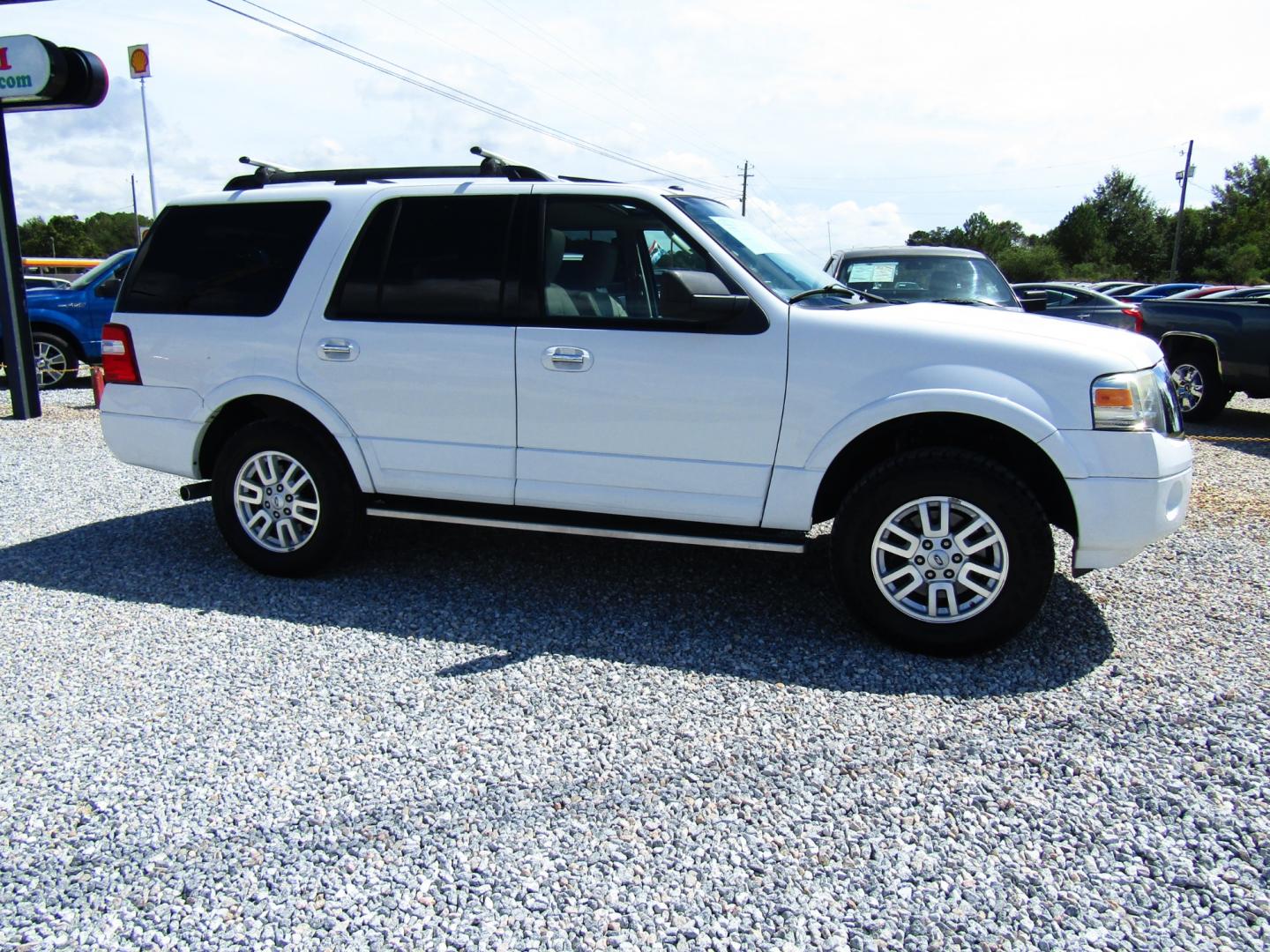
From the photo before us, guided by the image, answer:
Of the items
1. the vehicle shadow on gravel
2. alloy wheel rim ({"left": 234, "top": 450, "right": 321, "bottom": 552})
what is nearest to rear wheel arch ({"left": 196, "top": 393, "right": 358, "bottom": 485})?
alloy wheel rim ({"left": 234, "top": 450, "right": 321, "bottom": 552})

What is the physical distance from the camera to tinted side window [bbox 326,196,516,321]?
178 inches

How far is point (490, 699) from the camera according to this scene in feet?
11.9

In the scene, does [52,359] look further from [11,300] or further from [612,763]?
[612,763]

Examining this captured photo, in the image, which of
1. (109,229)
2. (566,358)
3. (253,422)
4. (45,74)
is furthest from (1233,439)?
(109,229)

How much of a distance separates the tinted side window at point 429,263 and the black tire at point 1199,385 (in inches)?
362

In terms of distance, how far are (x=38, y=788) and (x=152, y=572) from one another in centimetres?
235

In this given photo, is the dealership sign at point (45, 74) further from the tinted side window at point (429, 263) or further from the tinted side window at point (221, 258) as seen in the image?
the tinted side window at point (429, 263)

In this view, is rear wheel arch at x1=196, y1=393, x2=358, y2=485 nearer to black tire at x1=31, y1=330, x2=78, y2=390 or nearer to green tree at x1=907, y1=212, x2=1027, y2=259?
black tire at x1=31, y1=330, x2=78, y2=390

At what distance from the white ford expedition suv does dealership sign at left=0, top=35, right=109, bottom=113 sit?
6.10 m

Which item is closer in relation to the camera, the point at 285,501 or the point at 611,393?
the point at 611,393

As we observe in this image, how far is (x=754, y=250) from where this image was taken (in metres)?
4.41

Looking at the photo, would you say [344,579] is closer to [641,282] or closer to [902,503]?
[641,282]

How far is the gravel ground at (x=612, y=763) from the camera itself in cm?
245

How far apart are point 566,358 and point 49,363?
37.5 ft
